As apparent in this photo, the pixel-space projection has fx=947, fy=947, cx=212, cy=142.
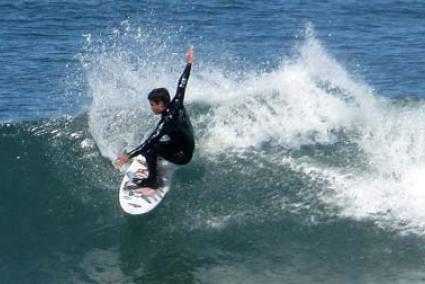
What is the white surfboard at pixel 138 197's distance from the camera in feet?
53.2

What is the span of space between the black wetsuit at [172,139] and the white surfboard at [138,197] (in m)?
0.38

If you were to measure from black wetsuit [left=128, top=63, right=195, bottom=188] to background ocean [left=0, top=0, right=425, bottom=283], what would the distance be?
1.06 metres

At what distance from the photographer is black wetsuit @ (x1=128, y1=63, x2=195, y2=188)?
15.8 metres

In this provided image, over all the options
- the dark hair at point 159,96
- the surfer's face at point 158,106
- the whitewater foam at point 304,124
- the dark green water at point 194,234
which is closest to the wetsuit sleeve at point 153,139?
the surfer's face at point 158,106

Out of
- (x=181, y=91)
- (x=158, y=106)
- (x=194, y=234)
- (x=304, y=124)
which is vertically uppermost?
(x=181, y=91)

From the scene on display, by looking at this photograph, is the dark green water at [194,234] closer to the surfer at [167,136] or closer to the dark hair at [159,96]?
the surfer at [167,136]

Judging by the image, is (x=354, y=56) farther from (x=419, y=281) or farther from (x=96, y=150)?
(x=419, y=281)

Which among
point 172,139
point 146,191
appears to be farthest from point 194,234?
point 172,139

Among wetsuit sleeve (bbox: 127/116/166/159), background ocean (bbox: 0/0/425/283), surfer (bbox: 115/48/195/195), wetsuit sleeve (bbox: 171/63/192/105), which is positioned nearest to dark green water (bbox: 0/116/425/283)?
background ocean (bbox: 0/0/425/283)

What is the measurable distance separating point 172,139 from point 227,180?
6.83 feet

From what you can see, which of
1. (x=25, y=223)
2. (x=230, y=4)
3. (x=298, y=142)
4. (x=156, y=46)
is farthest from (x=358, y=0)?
(x=25, y=223)

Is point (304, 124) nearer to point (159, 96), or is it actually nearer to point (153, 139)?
point (153, 139)

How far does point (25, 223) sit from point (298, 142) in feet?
18.9

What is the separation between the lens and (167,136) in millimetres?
16125
